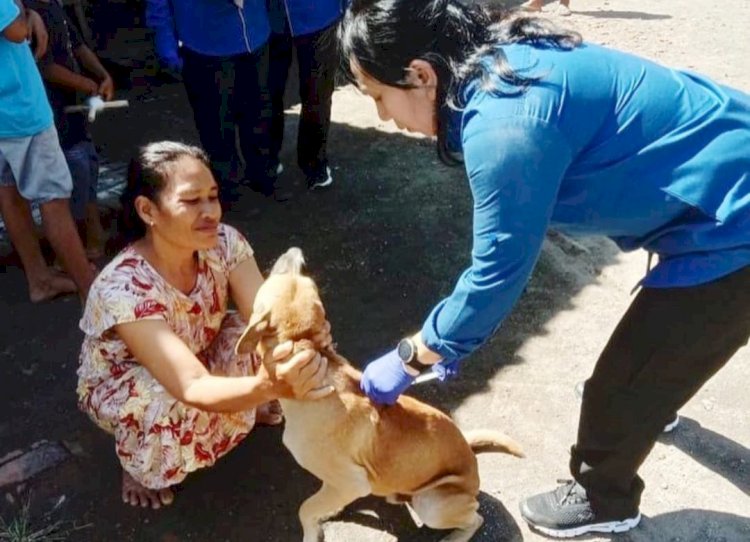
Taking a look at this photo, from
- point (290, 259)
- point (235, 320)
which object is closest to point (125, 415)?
point (235, 320)

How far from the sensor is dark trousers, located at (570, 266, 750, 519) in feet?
8.29

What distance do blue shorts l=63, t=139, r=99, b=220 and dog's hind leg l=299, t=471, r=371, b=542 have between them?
266cm

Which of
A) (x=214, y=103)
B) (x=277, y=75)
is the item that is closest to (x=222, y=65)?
(x=214, y=103)

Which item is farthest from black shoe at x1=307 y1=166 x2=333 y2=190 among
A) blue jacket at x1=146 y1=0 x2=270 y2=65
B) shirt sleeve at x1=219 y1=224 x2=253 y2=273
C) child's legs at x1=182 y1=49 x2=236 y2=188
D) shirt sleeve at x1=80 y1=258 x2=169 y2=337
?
shirt sleeve at x1=80 y1=258 x2=169 y2=337

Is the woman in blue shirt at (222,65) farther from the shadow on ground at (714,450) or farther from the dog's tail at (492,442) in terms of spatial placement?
the shadow on ground at (714,450)

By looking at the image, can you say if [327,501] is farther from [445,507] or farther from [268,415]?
[268,415]

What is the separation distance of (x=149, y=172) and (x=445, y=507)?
1.58 meters

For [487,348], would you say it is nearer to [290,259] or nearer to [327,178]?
[290,259]

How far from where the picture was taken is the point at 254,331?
7.97 feet

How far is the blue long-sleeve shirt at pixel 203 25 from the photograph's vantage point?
495 cm

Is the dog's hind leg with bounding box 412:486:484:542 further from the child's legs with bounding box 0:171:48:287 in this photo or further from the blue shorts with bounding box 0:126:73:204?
the child's legs with bounding box 0:171:48:287

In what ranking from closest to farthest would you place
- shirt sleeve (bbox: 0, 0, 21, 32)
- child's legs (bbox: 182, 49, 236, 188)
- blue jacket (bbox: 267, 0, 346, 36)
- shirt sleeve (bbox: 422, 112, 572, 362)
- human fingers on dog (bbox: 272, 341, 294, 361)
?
1. shirt sleeve (bbox: 422, 112, 572, 362)
2. human fingers on dog (bbox: 272, 341, 294, 361)
3. shirt sleeve (bbox: 0, 0, 21, 32)
4. child's legs (bbox: 182, 49, 236, 188)
5. blue jacket (bbox: 267, 0, 346, 36)

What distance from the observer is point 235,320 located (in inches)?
134

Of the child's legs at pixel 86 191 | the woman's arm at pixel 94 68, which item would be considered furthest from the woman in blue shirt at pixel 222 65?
the child's legs at pixel 86 191
